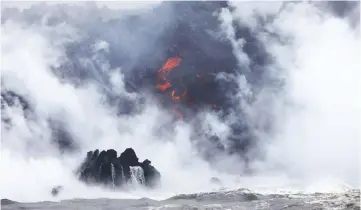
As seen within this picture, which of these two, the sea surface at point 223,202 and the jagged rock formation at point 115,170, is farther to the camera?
the jagged rock formation at point 115,170

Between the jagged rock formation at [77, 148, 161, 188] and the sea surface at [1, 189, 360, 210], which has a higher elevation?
the jagged rock formation at [77, 148, 161, 188]

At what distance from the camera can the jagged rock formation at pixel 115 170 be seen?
89750 millimetres

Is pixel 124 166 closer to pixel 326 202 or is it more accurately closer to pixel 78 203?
pixel 78 203

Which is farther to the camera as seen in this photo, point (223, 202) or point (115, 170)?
point (115, 170)

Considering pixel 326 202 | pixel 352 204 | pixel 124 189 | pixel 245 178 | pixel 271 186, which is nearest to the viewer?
pixel 352 204

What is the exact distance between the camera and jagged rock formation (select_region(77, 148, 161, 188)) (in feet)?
294

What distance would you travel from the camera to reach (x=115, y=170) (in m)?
90.4

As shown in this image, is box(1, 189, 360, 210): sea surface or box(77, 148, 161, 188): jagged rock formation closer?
box(1, 189, 360, 210): sea surface

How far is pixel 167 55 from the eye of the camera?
134250 mm

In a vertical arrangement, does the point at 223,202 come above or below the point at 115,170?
below

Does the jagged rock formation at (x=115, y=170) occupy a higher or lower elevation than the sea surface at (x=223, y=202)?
higher

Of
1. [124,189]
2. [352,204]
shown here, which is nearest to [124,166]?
[124,189]

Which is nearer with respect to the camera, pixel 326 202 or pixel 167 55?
pixel 326 202

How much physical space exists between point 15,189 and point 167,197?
22.0m
